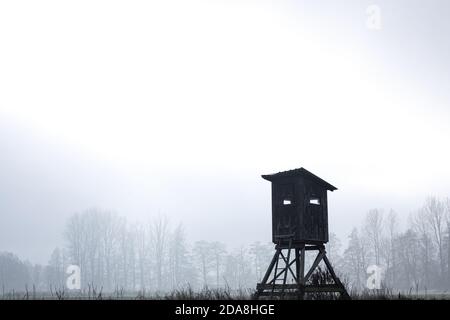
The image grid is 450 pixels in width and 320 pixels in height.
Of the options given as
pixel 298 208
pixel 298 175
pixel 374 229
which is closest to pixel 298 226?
pixel 298 208

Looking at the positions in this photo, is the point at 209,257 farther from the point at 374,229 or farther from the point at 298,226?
the point at 298,226

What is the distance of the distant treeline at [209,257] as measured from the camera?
76.9 m

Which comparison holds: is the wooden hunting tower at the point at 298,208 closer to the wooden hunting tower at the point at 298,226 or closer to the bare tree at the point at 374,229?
the wooden hunting tower at the point at 298,226

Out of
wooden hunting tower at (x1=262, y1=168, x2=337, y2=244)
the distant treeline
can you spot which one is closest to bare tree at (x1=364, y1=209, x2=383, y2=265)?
the distant treeline

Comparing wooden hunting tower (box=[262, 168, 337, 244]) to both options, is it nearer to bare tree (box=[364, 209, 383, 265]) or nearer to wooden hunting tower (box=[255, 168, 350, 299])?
wooden hunting tower (box=[255, 168, 350, 299])

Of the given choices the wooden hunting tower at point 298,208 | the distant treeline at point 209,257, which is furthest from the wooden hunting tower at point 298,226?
the distant treeline at point 209,257

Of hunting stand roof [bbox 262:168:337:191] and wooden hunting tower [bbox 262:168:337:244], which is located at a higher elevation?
hunting stand roof [bbox 262:168:337:191]

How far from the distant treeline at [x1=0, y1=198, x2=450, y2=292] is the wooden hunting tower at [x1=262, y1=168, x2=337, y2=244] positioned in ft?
160

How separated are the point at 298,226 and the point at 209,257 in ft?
273

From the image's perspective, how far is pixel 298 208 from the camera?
23.0 metres

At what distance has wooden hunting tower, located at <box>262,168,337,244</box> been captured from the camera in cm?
2294
